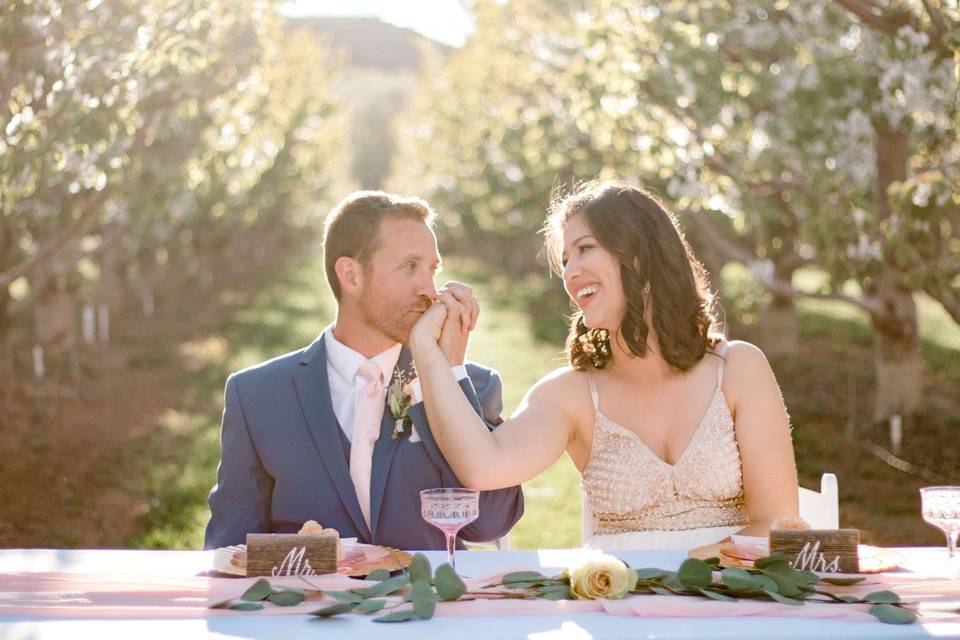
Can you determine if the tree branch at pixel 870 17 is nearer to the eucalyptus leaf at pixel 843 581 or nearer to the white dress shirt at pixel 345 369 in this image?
the white dress shirt at pixel 345 369

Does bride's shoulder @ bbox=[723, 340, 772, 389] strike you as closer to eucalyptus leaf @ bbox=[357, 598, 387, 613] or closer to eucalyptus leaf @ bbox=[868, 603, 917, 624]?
eucalyptus leaf @ bbox=[868, 603, 917, 624]

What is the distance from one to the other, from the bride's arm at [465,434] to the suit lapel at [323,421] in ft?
1.11

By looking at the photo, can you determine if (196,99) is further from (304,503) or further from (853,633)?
(853,633)

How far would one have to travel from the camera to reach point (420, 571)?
110 inches

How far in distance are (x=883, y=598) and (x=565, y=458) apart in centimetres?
1009

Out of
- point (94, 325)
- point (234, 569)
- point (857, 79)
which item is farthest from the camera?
point (94, 325)

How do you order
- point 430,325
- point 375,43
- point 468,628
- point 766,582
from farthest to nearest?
1. point 375,43
2. point 430,325
3. point 766,582
4. point 468,628

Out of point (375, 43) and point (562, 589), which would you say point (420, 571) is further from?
point (375, 43)

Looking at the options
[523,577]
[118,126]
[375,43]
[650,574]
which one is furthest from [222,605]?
[375,43]

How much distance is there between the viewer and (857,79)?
33.2 feet

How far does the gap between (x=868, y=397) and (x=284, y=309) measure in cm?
1556

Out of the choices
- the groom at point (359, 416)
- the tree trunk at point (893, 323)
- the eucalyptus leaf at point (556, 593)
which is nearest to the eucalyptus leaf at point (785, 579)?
the eucalyptus leaf at point (556, 593)

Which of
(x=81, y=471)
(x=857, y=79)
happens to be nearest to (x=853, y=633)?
(x=857, y=79)

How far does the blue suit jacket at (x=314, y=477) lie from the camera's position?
392 cm
